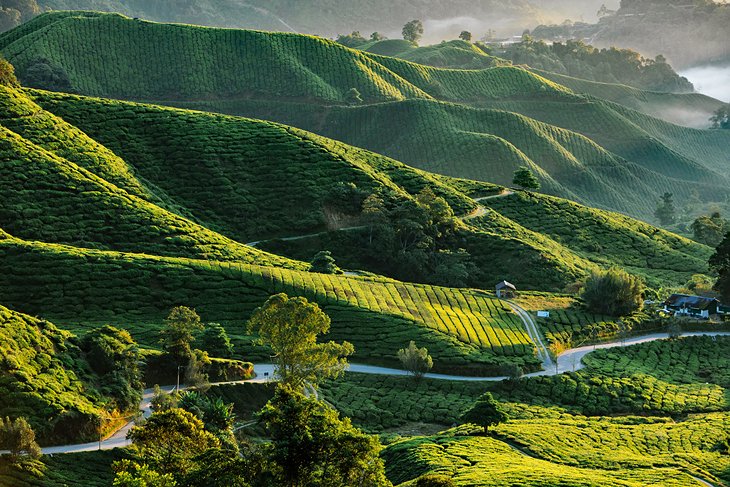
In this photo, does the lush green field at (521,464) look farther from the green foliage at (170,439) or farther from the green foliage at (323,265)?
the green foliage at (323,265)

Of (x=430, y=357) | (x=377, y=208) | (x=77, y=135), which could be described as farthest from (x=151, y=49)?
(x=430, y=357)

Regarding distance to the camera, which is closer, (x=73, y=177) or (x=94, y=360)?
(x=94, y=360)

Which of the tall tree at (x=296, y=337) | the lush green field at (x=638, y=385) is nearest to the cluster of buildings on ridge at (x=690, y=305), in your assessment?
the lush green field at (x=638, y=385)

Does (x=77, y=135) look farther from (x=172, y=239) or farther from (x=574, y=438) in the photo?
(x=574, y=438)

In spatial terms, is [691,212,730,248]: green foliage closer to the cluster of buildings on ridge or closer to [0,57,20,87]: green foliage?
the cluster of buildings on ridge

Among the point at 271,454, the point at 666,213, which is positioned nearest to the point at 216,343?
the point at 271,454

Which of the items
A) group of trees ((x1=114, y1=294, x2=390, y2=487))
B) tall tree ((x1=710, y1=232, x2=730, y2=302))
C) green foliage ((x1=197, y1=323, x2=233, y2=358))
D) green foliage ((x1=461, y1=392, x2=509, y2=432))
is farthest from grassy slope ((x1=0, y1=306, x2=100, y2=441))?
tall tree ((x1=710, y1=232, x2=730, y2=302))
